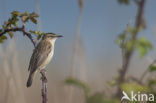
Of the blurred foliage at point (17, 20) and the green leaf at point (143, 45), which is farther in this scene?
the green leaf at point (143, 45)

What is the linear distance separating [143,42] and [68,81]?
113 centimetres

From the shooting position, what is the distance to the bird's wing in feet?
5.78

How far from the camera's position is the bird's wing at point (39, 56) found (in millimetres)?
1761

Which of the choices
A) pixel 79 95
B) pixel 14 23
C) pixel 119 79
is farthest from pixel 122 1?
pixel 14 23

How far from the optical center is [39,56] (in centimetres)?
188

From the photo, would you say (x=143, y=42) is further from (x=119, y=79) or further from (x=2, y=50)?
(x=2, y=50)

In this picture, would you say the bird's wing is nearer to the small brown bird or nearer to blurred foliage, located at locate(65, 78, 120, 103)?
the small brown bird

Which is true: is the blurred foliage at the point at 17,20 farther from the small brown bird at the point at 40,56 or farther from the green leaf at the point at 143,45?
the green leaf at the point at 143,45

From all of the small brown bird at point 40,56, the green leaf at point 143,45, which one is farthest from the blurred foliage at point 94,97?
the green leaf at point 143,45

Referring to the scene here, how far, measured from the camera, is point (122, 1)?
3.87 metres

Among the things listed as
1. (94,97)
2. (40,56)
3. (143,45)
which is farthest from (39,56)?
(143,45)

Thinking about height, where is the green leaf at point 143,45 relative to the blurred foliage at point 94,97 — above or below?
above

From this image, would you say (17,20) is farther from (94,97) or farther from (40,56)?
(94,97)

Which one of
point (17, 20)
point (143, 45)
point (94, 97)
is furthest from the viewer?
point (143, 45)
